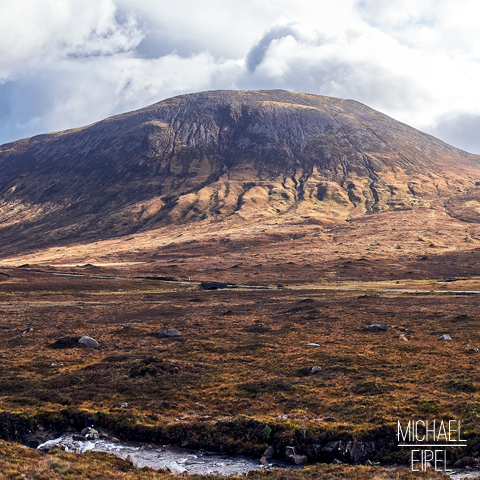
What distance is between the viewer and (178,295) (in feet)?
315

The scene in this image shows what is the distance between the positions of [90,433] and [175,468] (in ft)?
22.4

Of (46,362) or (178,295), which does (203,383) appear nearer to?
(46,362)

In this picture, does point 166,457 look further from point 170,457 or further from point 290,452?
point 290,452

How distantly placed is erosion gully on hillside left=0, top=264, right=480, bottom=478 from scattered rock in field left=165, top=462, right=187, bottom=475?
6.66ft

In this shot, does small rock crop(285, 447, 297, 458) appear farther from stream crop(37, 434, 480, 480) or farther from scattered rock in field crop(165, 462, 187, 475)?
scattered rock in field crop(165, 462, 187, 475)

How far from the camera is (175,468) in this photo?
20.9 meters

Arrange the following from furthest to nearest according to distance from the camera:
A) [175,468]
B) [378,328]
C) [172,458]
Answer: [378,328] → [172,458] → [175,468]

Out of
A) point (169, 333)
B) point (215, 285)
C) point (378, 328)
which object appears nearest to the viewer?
point (378, 328)

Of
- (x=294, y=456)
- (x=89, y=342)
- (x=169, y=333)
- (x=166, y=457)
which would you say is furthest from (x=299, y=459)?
(x=169, y=333)

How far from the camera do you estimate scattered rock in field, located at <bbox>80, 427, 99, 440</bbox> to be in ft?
79.4

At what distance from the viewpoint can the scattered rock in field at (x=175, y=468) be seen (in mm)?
20422

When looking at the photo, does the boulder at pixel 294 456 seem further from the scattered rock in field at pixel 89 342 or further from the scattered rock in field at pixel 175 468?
the scattered rock in field at pixel 89 342

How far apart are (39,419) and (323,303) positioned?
55.8 m

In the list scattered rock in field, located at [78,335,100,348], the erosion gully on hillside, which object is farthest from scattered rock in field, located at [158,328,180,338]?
scattered rock in field, located at [78,335,100,348]
